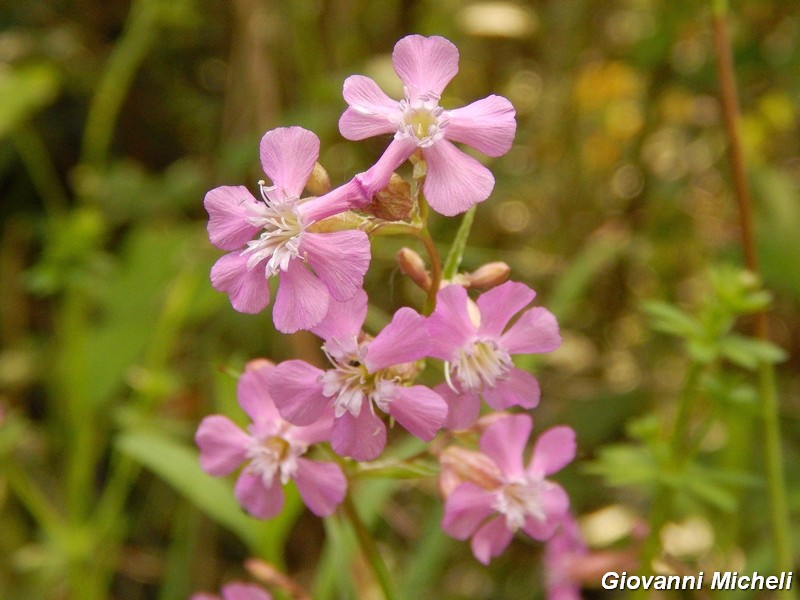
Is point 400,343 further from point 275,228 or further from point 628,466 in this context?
point 628,466

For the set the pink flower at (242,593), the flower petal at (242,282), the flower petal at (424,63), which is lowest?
the pink flower at (242,593)

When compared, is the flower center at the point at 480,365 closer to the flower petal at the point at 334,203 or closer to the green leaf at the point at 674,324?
the flower petal at the point at 334,203

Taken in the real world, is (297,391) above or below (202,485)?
above

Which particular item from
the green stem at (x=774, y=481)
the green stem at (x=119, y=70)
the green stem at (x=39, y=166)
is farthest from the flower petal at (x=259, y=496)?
the green stem at (x=39, y=166)

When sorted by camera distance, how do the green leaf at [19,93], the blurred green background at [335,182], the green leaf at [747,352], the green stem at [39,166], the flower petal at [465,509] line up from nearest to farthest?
the flower petal at [465,509]
the green leaf at [747,352]
the blurred green background at [335,182]
the green leaf at [19,93]
the green stem at [39,166]

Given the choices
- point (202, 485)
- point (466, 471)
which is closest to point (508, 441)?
point (466, 471)

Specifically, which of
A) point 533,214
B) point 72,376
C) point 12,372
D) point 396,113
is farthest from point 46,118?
point 396,113
